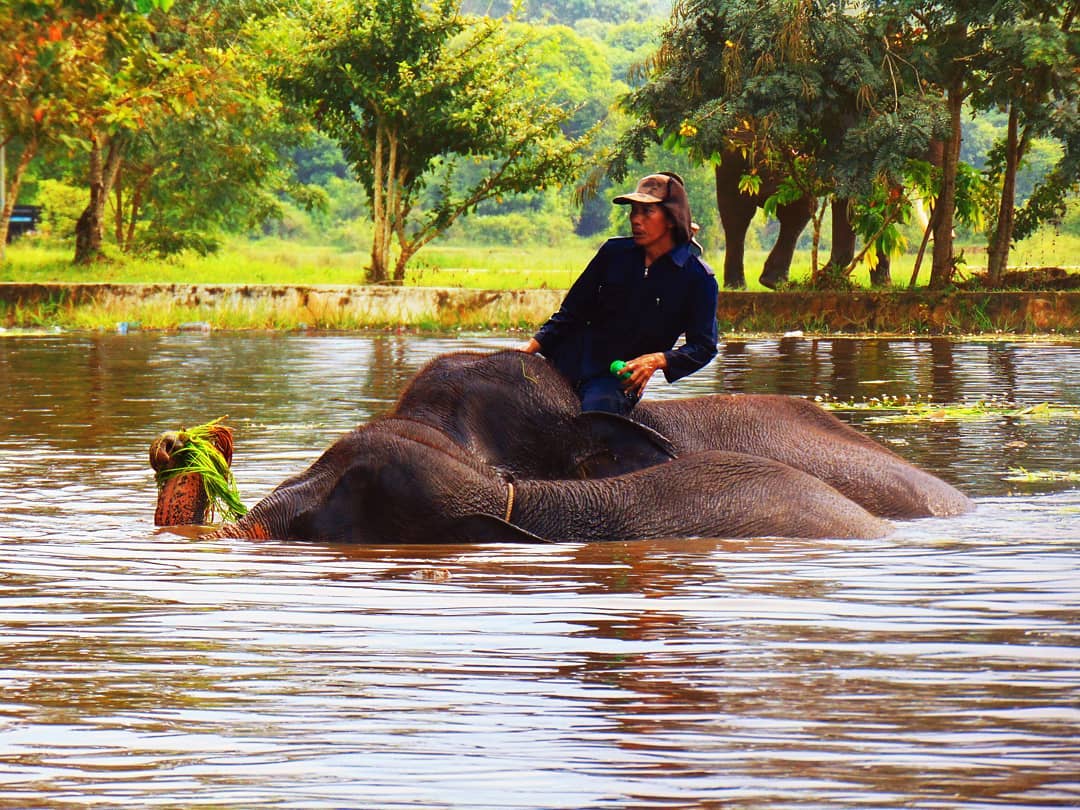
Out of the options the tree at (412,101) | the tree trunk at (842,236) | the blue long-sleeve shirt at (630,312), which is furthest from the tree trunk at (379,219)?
the blue long-sleeve shirt at (630,312)

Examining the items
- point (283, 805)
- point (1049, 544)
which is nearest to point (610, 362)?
point (1049, 544)

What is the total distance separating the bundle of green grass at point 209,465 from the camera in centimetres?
688

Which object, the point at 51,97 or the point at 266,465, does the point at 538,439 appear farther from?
the point at 51,97

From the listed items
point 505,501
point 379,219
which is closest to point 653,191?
point 505,501

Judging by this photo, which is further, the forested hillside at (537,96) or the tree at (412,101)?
the tree at (412,101)

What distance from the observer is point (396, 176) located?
94.6ft

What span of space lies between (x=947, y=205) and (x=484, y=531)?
18.9 metres

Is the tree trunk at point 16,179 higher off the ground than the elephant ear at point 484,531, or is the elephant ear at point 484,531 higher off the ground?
the tree trunk at point 16,179

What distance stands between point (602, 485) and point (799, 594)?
159 centimetres

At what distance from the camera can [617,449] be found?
22.9ft

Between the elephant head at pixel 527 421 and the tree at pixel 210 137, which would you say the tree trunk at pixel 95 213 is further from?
the elephant head at pixel 527 421

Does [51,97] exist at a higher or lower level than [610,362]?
higher

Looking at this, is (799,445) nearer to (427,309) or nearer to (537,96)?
(427,309)

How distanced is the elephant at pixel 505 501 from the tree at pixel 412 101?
20.5 meters
